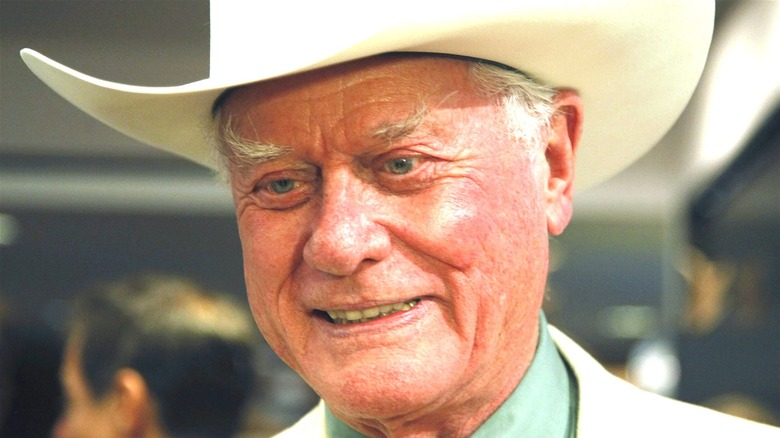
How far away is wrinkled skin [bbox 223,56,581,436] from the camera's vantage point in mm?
1323

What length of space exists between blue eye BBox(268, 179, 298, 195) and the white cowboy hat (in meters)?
0.14

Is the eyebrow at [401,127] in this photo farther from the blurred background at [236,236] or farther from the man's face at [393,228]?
the blurred background at [236,236]

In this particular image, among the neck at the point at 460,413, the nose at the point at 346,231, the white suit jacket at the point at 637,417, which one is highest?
the nose at the point at 346,231

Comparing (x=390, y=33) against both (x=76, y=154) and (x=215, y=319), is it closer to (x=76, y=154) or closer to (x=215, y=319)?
(x=215, y=319)

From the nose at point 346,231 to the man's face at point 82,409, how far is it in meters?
1.45

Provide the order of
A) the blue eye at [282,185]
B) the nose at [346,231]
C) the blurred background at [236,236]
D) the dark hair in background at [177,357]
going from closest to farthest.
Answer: the nose at [346,231] → the blue eye at [282,185] → the dark hair in background at [177,357] → the blurred background at [236,236]

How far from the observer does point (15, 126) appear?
341cm

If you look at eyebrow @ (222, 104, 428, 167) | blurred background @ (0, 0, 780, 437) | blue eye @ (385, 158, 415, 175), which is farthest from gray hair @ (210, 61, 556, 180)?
blurred background @ (0, 0, 780, 437)

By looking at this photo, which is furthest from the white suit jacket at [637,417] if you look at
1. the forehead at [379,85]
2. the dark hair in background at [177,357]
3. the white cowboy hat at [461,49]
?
the dark hair in background at [177,357]

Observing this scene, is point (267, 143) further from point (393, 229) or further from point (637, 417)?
point (637, 417)

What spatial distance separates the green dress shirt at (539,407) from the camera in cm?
148

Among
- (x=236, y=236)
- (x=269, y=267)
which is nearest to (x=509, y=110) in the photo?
(x=269, y=267)

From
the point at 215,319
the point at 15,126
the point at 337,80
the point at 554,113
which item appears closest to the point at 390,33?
the point at 337,80

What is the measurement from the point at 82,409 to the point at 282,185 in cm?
144
